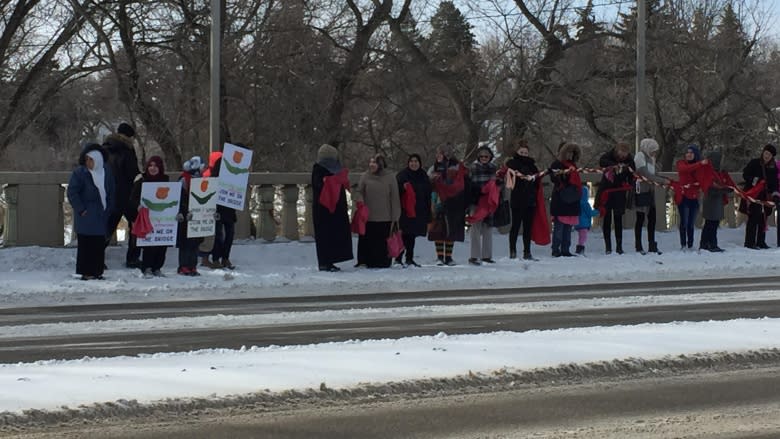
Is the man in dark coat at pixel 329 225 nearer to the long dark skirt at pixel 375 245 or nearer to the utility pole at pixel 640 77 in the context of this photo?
the long dark skirt at pixel 375 245

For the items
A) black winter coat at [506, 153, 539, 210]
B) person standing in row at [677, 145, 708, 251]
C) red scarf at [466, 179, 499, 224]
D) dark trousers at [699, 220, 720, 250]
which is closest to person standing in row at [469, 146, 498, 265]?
red scarf at [466, 179, 499, 224]

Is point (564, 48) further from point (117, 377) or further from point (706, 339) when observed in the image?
point (117, 377)

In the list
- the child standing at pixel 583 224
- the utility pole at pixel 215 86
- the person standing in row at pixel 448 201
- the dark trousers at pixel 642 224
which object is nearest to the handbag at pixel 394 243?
the person standing in row at pixel 448 201

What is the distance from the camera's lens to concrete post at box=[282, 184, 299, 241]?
17.8 m

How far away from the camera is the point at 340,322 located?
10.7 m

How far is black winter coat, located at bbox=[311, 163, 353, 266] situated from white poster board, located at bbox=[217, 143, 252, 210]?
0.95 meters

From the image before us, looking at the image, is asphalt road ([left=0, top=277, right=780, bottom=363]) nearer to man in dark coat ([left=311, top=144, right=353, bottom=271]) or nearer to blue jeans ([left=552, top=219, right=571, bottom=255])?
man in dark coat ([left=311, top=144, right=353, bottom=271])

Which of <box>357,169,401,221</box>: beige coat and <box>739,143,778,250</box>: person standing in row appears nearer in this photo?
<box>357,169,401,221</box>: beige coat

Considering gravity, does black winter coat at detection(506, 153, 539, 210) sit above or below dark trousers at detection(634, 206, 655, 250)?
above

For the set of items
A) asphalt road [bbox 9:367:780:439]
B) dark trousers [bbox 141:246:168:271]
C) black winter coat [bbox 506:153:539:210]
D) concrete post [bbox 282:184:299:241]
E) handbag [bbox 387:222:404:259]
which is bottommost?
asphalt road [bbox 9:367:780:439]

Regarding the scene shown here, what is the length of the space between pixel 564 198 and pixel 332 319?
24.1ft

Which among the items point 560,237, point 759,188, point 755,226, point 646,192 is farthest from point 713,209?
point 560,237

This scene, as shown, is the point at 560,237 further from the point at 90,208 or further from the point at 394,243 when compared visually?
the point at 90,208

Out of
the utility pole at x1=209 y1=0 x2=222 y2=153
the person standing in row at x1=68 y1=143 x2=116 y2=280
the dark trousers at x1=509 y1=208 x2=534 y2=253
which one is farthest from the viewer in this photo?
the dark trousers at x1=509 y1=208 x2=534 y2=253
